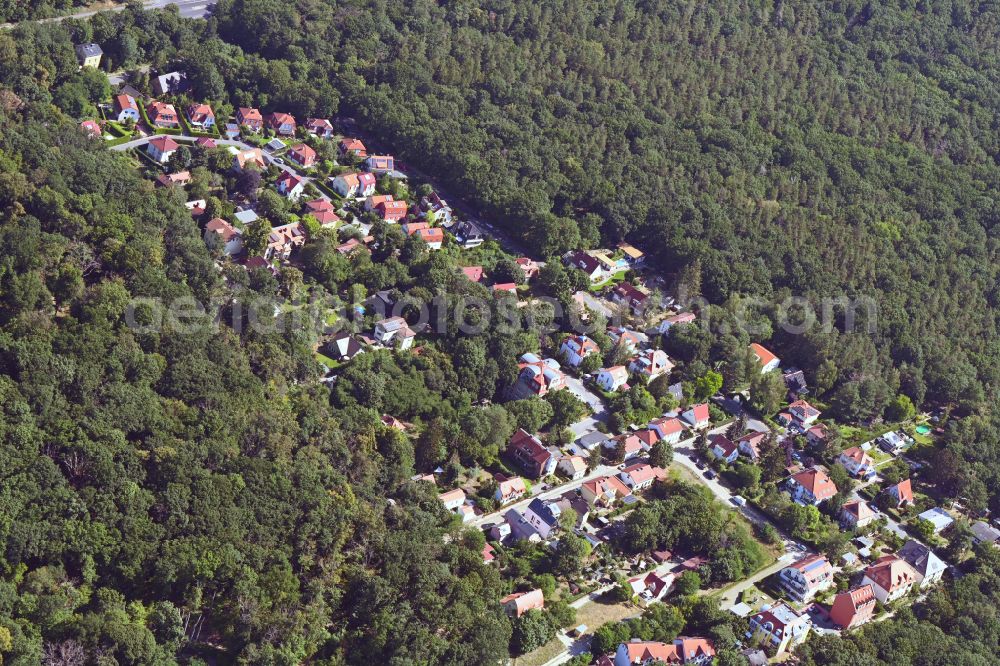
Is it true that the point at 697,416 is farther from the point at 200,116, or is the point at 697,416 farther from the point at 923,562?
the point at 200,116

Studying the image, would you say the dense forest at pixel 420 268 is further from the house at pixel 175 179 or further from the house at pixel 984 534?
the house at pixel 175 179

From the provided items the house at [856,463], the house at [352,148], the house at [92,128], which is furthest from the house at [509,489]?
the house at [92,128]

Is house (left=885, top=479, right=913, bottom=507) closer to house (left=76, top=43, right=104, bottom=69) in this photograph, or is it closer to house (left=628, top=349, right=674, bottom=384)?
house (left=628, top=349, right=674, bottom=384)

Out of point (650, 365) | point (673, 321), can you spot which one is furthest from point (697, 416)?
point (673, 321)

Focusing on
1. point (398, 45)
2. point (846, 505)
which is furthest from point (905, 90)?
point (846, 505)

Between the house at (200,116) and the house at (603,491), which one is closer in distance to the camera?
the house at (603,491)

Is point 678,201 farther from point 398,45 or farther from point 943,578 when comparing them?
point 943,578
